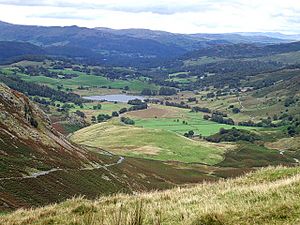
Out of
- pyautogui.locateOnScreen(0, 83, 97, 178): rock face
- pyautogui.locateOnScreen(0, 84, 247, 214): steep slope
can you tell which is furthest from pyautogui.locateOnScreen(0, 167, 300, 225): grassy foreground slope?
pyautogui.locateOnScreen(0, 83, 97, 178): rock face

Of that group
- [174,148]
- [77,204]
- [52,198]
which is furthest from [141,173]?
[77,204]

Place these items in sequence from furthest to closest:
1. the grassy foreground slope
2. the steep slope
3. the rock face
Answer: the rock face < the steep slope < the grassy foreground slope

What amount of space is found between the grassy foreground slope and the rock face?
46434 mm

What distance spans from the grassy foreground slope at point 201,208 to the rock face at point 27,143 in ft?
152

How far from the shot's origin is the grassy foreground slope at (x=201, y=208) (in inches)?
541

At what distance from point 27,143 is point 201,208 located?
251 feet

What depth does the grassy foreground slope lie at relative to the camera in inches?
541

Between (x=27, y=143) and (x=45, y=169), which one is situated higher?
(x=27, y=143)

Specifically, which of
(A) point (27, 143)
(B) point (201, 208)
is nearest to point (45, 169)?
(A) point (27, 143)

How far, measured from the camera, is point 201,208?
1570cm

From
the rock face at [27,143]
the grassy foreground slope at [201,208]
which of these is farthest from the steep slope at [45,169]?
the grassy foreground slope at [201,208]

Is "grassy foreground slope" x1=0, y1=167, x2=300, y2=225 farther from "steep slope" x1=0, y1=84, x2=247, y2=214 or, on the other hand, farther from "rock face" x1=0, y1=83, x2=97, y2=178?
"rock face" x1=0, y1=83, x2=97, y2=178

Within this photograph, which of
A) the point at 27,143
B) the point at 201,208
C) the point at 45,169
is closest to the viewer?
the point at 201,208

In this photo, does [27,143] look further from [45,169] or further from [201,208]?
[201,208]
